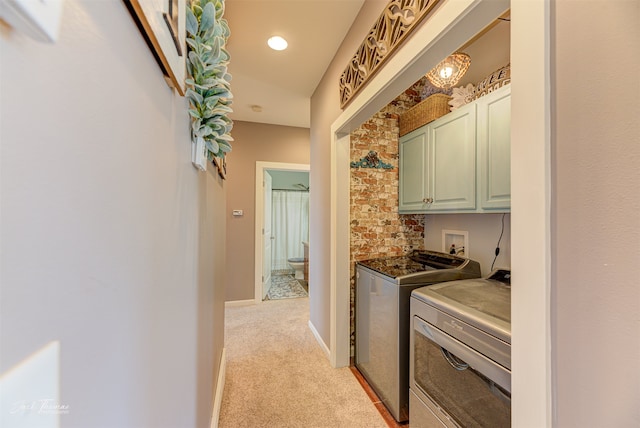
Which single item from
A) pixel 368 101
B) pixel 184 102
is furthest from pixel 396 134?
pixel 184 102

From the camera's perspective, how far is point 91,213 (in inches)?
12.0

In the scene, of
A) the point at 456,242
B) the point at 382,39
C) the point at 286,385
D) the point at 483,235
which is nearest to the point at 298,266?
the point at 286,385

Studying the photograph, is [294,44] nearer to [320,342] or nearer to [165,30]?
[165,30]

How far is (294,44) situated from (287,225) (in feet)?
14.1

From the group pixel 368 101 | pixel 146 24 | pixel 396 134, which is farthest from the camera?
pixel 396 134

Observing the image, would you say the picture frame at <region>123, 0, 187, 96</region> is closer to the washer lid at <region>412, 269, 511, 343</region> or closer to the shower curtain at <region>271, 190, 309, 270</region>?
the washer lid at <region>412, 269, 511, 343</region>

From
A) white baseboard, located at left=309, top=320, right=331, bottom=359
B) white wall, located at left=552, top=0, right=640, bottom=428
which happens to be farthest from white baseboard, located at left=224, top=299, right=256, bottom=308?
white wall, located at left=552, top=0, right=640, bottom=428

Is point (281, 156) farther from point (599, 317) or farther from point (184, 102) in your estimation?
point (599, 317)

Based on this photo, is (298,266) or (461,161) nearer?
(461,161)

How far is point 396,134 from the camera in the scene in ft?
7.73

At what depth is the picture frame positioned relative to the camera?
39cm

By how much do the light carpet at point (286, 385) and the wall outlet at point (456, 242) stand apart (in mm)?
1352

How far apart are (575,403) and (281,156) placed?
363cm

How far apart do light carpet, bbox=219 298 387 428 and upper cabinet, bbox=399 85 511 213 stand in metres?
1.53
